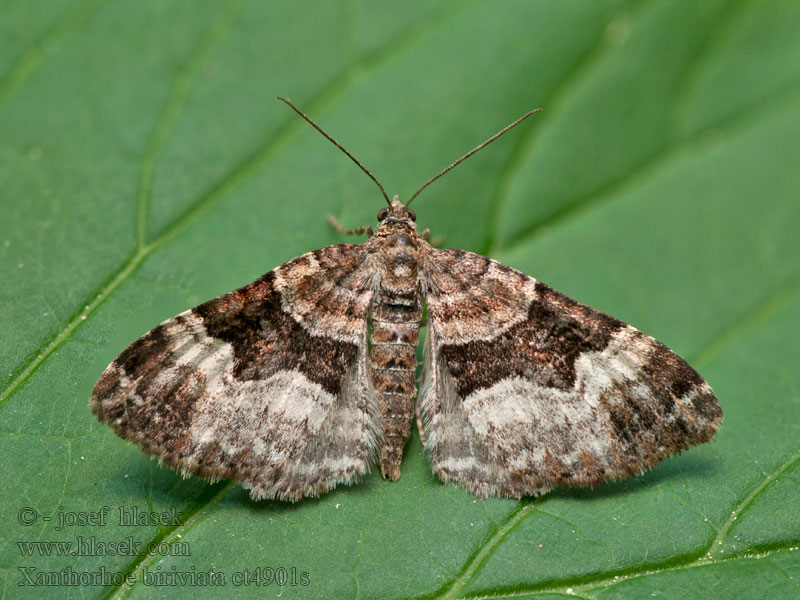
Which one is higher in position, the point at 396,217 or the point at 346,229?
the point at 346,229

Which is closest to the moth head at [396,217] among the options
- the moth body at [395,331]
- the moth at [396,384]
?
the moth body at [395,331]

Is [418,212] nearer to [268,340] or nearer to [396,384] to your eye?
[396,384]

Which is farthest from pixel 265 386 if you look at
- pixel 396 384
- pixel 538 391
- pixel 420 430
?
pixel 538 391

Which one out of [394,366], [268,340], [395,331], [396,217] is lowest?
[394,366]

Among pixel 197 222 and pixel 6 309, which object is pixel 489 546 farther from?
pixel 6 309

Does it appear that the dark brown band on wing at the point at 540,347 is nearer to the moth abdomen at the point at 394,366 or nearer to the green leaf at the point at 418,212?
the moth abdomen at the point at 394,366

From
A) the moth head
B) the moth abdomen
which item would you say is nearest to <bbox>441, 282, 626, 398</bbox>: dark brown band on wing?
the moth abdomen

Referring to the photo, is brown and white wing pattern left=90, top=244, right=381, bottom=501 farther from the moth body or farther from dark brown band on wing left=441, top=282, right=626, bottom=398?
dark brown band on wing left=441, top=282, right=626, bottom=398
